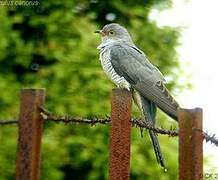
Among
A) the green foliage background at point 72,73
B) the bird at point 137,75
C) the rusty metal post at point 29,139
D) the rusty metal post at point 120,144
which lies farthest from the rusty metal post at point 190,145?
the green foliage background at point 72,73

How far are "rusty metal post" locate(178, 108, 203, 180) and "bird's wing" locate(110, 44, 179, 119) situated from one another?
143 cm

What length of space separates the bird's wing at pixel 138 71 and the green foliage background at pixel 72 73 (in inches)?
47.2

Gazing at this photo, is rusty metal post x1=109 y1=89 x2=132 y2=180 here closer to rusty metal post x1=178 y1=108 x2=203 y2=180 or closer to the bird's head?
rusty metal post x1=178 y1=108 x2=203 y2=180

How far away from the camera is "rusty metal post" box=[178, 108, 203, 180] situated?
1796 millimetres

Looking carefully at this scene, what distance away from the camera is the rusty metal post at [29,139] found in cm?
231

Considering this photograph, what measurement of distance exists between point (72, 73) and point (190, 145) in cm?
364

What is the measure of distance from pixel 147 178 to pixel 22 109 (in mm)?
3099

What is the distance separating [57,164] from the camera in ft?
17.4

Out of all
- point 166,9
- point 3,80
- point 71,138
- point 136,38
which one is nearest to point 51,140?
point 71,138

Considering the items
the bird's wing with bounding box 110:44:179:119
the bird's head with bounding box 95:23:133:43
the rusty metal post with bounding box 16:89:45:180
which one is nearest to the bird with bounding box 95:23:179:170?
the bird's wing with bounding box 110:44:179:119

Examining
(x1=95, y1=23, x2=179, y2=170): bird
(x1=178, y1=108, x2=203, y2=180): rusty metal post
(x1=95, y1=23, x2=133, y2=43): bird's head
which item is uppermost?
(x1=95, y1=23, x2=133, y2=43): bird's head

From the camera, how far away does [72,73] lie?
5402mm

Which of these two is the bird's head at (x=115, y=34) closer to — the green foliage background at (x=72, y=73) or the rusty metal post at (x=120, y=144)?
the green foliage background at (x=72, y=73)

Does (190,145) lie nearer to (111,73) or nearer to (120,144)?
Answer: (120,144)
